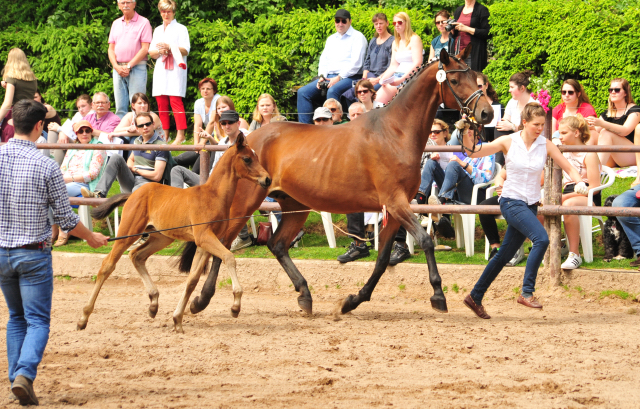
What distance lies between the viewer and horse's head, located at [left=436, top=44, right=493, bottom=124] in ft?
21.9

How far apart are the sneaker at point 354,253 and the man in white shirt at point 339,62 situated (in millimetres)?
2802

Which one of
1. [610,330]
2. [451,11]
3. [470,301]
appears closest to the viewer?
[610,330]

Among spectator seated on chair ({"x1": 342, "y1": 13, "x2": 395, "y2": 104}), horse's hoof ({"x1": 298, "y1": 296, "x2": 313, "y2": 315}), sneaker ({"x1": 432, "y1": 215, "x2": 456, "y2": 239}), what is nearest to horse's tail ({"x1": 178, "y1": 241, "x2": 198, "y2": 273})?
horse's hoof ({"x1": 298, "y1": 296, "x2": 313, "y2": 315})

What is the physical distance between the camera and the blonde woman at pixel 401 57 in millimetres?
10273

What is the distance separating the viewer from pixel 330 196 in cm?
718

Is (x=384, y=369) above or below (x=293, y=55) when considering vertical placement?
below

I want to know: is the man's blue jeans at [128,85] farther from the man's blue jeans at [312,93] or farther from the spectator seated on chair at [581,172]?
the spectator seated on chair at [581,172]

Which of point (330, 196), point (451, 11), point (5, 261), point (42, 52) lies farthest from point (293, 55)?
point (5, 261)

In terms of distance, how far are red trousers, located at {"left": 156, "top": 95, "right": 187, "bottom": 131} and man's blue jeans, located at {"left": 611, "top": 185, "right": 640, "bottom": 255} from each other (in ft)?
21.4

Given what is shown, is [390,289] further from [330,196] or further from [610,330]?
[610,330]

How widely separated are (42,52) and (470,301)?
1002cm

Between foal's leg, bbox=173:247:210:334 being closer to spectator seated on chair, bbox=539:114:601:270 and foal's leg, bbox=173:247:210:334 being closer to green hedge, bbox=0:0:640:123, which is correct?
spectator seated on chair, bbox=539:114:601:270

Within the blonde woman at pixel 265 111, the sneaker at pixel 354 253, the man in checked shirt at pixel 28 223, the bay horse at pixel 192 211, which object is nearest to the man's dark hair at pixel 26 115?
the man in checked shirt at pixel 28 223

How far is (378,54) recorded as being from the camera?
10766mm
